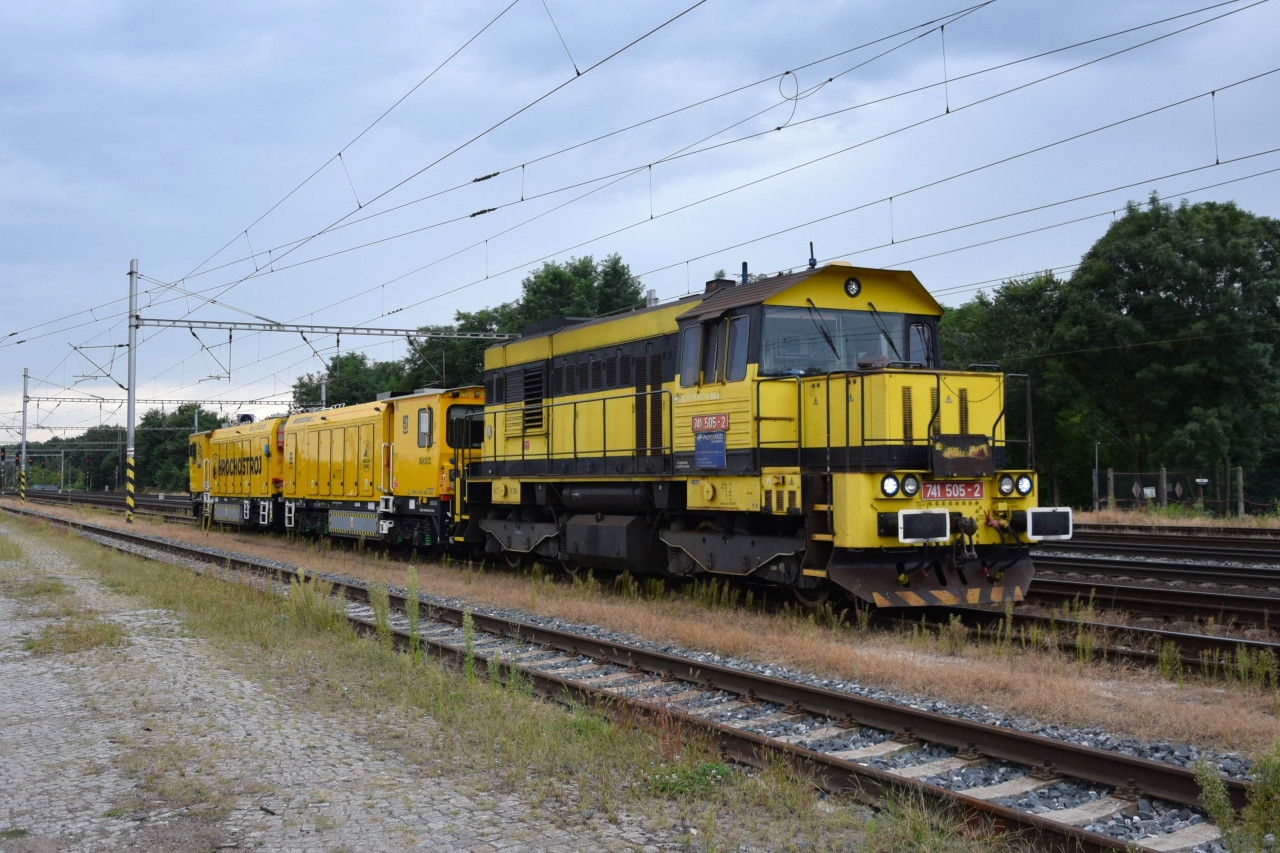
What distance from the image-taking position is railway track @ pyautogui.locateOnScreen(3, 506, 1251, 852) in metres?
5.06

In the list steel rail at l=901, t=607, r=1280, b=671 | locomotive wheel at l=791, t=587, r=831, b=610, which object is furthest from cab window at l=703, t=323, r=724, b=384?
steel rail at l=901, t=607, r=1280, b=671

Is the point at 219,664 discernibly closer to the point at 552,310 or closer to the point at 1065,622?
the point at 1065,622

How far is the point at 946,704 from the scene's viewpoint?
755 cm

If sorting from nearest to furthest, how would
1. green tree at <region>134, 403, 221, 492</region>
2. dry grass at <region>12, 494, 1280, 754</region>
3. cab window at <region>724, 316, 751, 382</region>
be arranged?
dry grass at <region>12, 494, 1280, 754</region> < cab window at <region>724, 316, 751, 382</region> < green tree at <region>134, 403, 221, 492</region>

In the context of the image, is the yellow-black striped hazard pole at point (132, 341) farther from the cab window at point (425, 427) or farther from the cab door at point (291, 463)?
the cab window at point (425, 427)

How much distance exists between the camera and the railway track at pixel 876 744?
5.06 metres

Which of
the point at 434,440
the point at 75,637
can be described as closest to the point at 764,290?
the point at 75,637

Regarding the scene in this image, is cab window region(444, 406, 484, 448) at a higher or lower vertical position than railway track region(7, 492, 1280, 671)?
higher

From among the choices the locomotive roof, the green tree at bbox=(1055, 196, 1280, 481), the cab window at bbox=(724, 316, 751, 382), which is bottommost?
the cab window at bbox=(724, 316, 751, 382)

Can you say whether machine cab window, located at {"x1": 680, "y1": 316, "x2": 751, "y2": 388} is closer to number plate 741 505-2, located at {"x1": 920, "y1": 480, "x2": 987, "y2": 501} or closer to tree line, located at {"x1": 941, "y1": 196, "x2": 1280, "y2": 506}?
number plate 741 505-2, located at {"x1": 920, "y1": 480, "x2": 987, "y2": 501}

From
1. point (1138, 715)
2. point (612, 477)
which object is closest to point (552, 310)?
point (612, 477)

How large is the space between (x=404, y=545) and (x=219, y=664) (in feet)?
42.3

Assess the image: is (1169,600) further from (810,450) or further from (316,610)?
(316,610)

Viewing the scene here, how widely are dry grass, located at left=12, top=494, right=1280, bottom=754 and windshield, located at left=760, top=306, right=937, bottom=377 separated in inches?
116
